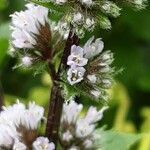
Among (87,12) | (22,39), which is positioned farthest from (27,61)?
(87,12)

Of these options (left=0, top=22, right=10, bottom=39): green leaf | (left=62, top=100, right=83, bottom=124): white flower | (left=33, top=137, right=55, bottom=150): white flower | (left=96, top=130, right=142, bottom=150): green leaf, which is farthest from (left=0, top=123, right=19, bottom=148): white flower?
(left=0, top=22, right=10, bottom=39): green leaf

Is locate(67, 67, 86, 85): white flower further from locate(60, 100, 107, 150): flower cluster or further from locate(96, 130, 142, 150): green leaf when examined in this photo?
locate(96, 130, 142, 150): green leaf

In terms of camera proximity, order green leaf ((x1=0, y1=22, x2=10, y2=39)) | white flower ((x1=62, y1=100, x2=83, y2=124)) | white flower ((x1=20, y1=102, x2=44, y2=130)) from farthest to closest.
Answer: green leaf ((x1=0, y1=22, x2=10, y2=39)) → white flower ((x1=62, y1=100, x2=83, y2=124)) → white flower ((x1=20, y1=102, x2=44, y2=130))

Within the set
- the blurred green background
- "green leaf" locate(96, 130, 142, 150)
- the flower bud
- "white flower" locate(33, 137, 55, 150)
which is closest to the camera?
the flower bud

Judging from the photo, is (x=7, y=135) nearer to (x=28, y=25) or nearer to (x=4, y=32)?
(x=28, y=25)

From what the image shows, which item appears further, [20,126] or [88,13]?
[20,126]

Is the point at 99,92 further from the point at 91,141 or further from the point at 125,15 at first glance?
the point at 125,15
